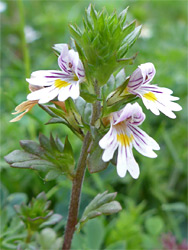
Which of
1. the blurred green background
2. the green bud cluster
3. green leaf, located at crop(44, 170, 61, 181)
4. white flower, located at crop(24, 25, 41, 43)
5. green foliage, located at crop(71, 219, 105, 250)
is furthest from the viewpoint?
white flower, located at crop(24, 25, 41, 43)

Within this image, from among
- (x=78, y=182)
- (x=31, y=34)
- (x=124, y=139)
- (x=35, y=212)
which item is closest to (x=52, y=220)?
(x=35, y=212)

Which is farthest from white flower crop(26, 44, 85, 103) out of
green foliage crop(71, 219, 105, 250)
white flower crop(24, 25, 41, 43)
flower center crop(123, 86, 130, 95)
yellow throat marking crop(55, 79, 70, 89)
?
white flower crop(24, 25, 41, 43)

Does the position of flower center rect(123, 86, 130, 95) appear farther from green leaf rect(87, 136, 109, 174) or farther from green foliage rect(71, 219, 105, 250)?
green foliage rect(71, 219, 105, 250)

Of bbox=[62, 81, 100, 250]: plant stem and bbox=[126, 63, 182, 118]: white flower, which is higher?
bbox=[126, 63, 182, 118]: white flower

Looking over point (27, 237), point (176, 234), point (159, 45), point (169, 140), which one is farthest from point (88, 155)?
Answer: point (159, 45)

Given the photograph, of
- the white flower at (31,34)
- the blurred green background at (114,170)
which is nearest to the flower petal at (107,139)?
the blurred green background at (114,170)

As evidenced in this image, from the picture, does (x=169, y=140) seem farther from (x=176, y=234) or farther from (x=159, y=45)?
(x=159, y=45)
